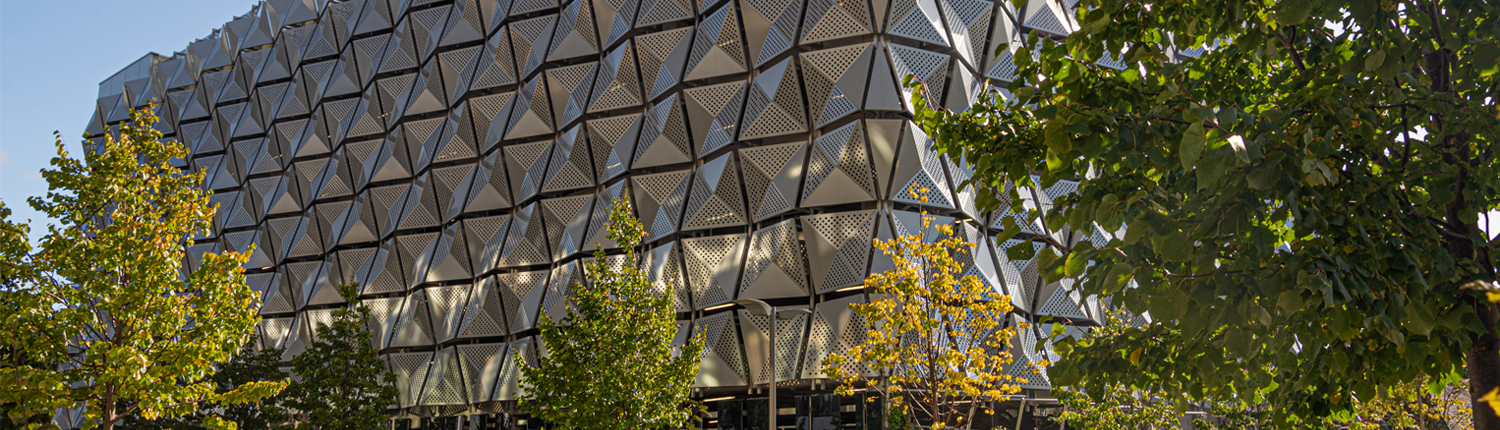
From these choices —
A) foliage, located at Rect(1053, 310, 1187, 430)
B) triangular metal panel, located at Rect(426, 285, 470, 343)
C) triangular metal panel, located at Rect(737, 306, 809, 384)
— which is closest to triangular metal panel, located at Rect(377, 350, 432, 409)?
triangular metal panel, located at Rect(426, 285, 470, 343)

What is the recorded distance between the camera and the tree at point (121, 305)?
11852 mm

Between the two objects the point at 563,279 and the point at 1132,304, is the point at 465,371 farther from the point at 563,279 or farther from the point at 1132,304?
the point at 1132,304

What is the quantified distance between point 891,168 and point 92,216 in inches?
589

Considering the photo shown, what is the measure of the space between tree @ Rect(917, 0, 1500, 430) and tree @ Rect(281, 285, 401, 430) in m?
26.4

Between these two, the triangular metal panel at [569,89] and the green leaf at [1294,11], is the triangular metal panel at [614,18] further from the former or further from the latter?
the green leaf at [1294,11]

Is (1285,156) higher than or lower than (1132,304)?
higher

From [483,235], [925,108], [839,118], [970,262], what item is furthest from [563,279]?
[925,108]

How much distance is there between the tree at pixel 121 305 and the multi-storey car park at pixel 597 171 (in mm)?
11997

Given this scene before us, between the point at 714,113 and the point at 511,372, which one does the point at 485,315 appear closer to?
the point at 511,372

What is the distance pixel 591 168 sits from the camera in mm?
28875

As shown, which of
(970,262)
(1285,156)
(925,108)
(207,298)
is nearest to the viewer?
(1285,156)

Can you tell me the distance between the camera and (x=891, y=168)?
71.9ft

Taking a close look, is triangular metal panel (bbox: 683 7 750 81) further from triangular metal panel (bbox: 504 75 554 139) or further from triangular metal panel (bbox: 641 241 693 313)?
triangular metal panel (bbox: 504 75 554 139)

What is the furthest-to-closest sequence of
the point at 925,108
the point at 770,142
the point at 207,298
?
the point at 770,142, the point at 207,298, the point at 925,108
